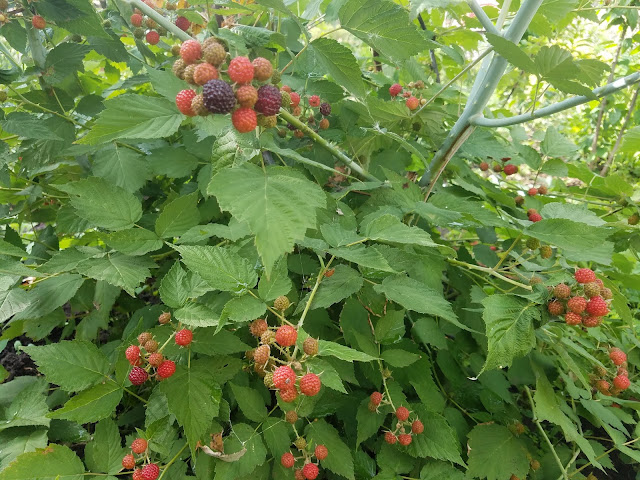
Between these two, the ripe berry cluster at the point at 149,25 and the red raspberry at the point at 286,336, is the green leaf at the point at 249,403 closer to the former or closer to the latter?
the red raspberry at the point at 286,336

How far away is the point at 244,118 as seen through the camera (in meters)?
0.70

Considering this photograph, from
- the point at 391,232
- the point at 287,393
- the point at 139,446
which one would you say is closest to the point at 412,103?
the point at 391,232

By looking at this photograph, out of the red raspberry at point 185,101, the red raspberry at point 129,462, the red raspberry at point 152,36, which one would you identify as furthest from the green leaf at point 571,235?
the red raspberry at point 152,36

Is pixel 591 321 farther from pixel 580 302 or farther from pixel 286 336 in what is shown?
pixel 286 336

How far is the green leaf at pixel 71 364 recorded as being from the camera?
0.99 metres

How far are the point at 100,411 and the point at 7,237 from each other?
86 cm

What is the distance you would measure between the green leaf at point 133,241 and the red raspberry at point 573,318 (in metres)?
1.03

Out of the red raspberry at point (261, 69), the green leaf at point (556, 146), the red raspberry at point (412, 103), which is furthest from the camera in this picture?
the green leaf at point (556, 146)

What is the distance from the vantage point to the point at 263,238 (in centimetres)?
63

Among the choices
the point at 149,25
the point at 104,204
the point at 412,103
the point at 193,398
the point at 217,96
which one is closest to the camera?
the point at 217,96

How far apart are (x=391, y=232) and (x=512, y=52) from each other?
486 millimetres

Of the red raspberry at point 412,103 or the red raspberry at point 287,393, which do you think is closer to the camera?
the red raspberry at point 287,393

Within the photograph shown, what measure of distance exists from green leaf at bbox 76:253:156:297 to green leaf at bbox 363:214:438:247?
1.95 ft

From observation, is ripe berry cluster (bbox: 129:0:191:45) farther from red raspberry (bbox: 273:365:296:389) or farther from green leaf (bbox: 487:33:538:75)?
red raspberry (bbox: 273:365:296:389)
